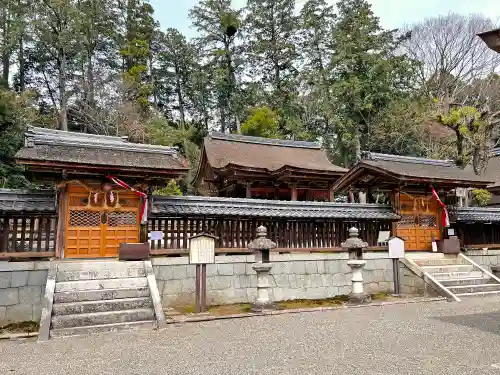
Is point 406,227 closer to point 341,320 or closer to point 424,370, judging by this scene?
point 341,320

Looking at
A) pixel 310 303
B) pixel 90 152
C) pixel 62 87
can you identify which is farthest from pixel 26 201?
pixel 62 87

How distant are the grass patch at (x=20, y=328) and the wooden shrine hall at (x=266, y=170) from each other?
975cm

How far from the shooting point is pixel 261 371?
4418mm


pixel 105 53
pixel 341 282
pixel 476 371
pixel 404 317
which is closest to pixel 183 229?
pixel 341 282

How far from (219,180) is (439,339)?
14.0 m

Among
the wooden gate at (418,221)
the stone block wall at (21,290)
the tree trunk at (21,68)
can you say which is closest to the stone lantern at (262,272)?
the stone block wall at (21,290)

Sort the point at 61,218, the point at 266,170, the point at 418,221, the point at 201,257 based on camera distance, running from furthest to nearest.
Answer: the point at 266,170
the point at 418,221
the point at 61,218
the point at 201,257

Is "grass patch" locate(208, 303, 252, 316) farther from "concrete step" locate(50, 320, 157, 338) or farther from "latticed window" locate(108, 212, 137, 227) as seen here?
"latticed window" locate(108, 212, 137, 227)

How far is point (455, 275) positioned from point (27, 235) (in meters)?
11.1

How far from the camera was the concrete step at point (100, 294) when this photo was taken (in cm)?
711

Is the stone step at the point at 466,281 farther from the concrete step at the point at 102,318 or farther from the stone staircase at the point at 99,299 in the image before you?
the concrete step at the point at 102,318

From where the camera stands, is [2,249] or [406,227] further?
[406,227]

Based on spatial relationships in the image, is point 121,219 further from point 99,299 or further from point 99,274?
point 99,299

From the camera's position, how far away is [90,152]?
366 inches
